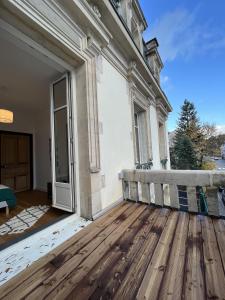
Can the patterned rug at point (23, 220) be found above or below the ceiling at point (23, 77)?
below

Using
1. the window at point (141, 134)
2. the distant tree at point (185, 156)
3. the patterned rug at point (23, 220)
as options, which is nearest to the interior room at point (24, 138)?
the patterned rug at point (23, 220)

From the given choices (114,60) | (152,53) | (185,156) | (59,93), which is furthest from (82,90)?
(185,156)

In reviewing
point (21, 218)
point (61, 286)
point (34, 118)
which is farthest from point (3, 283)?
point (34, 118)

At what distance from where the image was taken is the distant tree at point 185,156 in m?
15.8

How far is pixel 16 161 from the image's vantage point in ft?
17.0

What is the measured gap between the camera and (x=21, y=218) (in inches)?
104

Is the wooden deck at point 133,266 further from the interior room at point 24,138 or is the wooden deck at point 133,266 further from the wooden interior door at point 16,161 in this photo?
the wooden interior door at point 16,161

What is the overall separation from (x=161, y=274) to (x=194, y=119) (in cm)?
2299

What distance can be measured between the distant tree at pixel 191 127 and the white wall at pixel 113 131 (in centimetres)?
1654

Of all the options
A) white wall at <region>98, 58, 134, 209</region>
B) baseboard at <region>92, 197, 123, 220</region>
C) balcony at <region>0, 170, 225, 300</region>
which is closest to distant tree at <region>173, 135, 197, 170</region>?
white wall at <region>98, 58, 134, 209</region>

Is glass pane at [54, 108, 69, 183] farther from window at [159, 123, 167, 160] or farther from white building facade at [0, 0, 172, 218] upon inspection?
window at [159, 123, 167, 160]

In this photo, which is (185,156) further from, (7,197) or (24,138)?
(7,197)

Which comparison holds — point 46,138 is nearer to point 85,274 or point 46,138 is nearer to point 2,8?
point 2,8

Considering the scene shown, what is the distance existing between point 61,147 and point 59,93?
104cm
